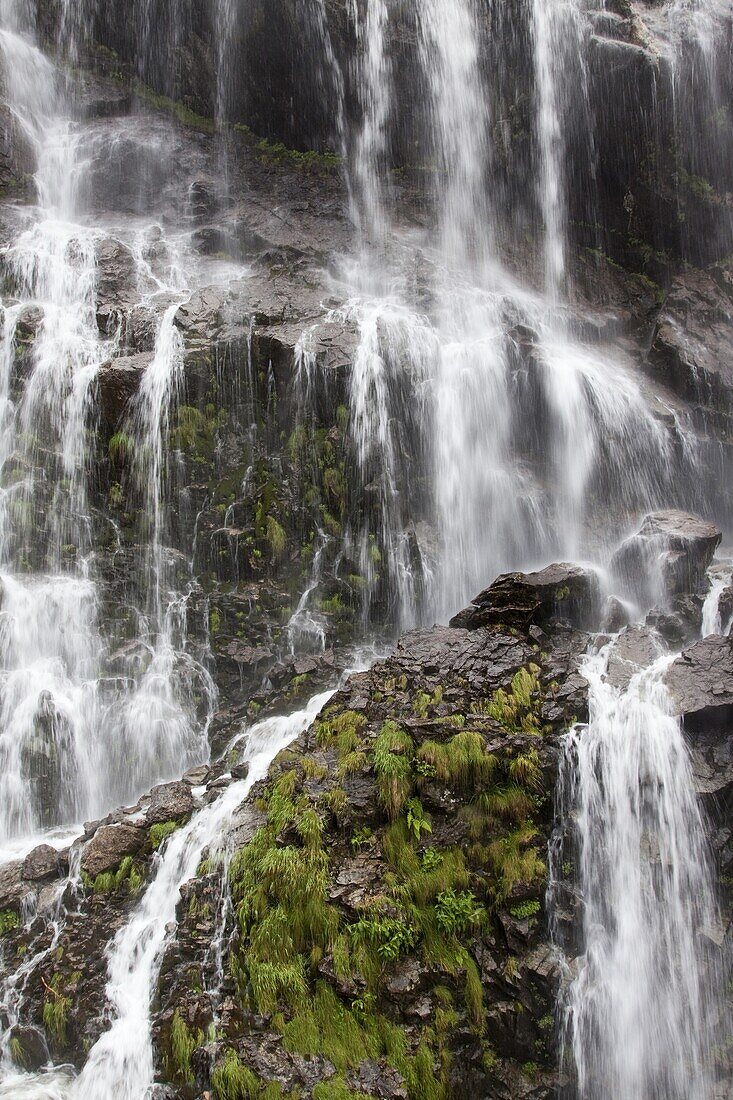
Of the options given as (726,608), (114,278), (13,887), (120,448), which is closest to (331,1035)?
(13,887)

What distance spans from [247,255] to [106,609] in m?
10.5

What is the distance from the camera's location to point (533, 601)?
10.7m

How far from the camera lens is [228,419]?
14234 millimetres

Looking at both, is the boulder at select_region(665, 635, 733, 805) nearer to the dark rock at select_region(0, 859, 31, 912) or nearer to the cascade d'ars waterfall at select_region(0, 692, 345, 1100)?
the cascade d'ars waterfall at select_region(0, 692, 345, 1100)

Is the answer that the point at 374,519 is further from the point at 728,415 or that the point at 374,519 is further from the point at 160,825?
the point at 728,415

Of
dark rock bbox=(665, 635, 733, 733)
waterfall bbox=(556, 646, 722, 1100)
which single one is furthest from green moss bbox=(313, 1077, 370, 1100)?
dark rock bbox=(665, 635, 733, 733)

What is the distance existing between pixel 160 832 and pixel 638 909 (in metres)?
5.54

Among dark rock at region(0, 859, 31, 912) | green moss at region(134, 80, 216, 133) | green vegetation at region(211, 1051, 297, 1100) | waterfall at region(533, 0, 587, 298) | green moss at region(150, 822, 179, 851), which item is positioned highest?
green moss at region(134, 80, 216, 133)

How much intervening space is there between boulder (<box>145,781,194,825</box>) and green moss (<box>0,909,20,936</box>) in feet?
5.61

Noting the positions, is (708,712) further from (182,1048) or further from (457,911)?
(182,1048)

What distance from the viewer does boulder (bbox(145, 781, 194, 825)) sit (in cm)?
900

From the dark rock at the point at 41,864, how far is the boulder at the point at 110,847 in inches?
16.6

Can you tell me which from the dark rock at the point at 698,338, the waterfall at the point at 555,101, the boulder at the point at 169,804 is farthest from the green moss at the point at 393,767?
the waterfall at the point at 555,101

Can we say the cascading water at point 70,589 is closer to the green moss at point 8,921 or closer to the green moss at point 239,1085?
the green moss at point 8,921
